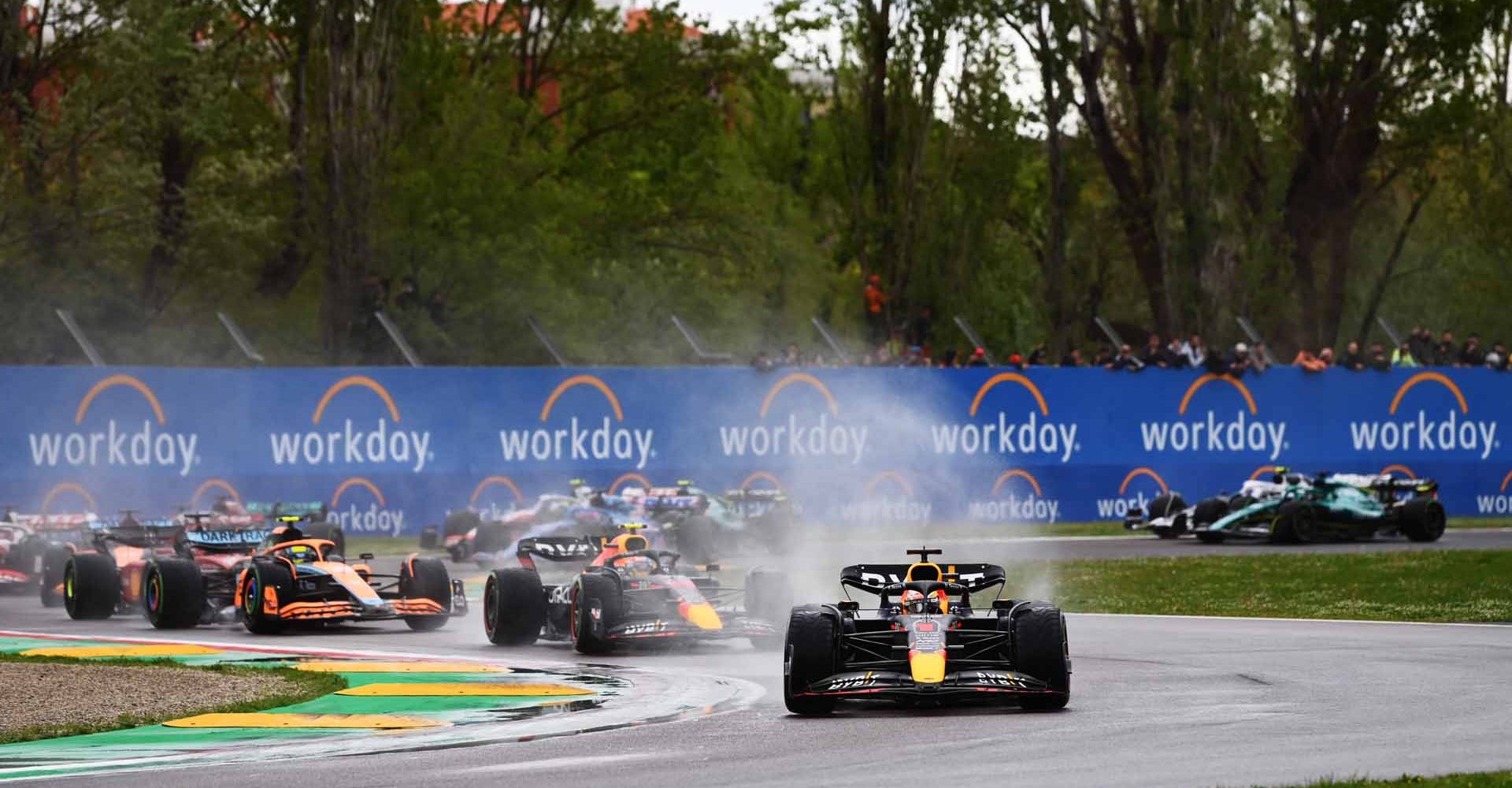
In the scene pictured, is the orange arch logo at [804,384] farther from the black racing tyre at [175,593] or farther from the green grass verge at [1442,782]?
the green grass verge at [1442,782]

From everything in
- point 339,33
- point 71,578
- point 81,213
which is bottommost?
point 71,578

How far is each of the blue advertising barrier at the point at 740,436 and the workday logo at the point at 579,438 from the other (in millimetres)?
28

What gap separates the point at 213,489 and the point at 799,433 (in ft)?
31.0

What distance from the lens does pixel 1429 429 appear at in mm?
39469

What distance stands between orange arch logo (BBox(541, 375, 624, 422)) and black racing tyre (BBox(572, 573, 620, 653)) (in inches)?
648

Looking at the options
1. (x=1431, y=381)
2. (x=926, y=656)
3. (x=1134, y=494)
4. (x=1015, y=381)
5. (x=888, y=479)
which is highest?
(x=1431, y=381)

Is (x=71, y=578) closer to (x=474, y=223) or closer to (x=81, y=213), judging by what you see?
(x=81, y=213)

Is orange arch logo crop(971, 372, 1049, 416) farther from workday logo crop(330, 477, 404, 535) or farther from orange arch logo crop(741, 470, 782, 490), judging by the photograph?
workday logo crop(330, 477, 404, 535)

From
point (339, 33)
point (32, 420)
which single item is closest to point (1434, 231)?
point (339, 33)

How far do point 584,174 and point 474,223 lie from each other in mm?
9478

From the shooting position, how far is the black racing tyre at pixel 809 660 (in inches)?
512

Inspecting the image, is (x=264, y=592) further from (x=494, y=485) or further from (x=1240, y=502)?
(x=1240, y=502)

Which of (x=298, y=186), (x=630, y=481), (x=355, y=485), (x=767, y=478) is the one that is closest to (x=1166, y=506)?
(x=767, y=478)

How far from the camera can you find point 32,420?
30750mm
